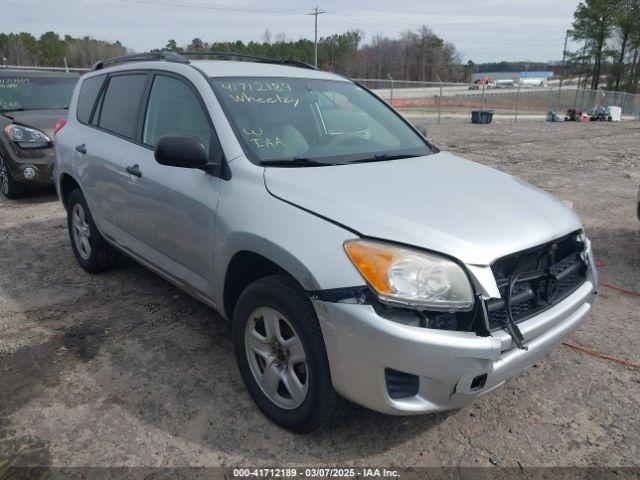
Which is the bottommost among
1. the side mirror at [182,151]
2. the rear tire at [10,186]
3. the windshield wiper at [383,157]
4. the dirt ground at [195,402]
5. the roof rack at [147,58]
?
the dirt ground at [195,402]

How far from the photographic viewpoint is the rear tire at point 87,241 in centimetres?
433

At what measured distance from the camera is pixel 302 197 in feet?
7.82

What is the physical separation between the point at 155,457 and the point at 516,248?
74.8 inches

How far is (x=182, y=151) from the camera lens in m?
2.64

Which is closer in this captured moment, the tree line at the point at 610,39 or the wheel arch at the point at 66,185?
the wheel arch at the point at 66,185

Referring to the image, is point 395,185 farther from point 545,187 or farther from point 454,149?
point 454,149

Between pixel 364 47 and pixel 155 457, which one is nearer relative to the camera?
pixel 155 457

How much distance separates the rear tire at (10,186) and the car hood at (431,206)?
20.2 ft

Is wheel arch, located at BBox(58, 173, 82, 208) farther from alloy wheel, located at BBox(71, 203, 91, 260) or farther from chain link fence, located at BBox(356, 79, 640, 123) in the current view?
chain link fence, located at BBox(356, 79, 640, 123)

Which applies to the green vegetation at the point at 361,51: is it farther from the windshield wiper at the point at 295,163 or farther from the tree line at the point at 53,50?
the windshield wiper at the point at 295,163

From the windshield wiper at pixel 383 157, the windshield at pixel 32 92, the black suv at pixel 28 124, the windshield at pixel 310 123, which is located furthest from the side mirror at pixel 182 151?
the windshield at pixel 32 92

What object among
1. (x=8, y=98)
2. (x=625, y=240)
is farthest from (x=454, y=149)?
(x=8, y=98)

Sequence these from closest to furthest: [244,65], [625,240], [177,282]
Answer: [177,282], [244,65], [625,240]

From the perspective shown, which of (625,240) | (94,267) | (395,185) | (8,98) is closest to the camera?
(395,185)
